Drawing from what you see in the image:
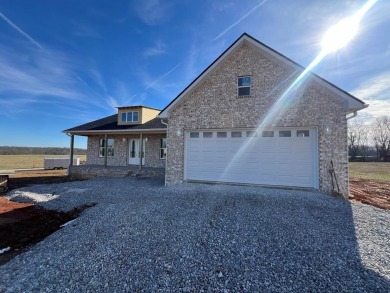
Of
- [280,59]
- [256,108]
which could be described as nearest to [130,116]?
[256,108]

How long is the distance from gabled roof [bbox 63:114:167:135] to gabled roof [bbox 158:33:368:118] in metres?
4.27

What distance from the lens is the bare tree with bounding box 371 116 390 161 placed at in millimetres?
48491

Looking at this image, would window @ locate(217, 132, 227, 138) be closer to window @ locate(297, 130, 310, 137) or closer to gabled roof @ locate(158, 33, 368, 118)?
gabled roof @ locate(158, 33, 368, 118)

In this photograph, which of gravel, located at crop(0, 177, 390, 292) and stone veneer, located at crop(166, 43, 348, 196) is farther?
stone veneer, located at crop(166, 43, 348, 196)

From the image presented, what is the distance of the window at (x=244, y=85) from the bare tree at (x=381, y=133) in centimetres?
5406

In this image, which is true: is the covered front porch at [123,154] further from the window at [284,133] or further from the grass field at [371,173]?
the grass field at [371,173]

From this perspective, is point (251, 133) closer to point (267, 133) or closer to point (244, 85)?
point (267, 133)

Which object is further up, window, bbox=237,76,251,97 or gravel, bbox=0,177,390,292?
window, bbox=237,76,251,97

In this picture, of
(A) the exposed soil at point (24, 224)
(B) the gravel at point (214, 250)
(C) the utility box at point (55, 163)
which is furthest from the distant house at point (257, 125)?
(C) the utility box at point (55, 163)

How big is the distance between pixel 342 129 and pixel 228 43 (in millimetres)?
6504

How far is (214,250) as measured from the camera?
4043mm

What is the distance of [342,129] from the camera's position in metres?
8.44

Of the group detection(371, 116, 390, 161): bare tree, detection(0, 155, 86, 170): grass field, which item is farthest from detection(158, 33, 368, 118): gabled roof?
detection(371, 116, 390, 161): bare tree

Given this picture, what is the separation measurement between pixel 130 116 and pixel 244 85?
34.6ft
